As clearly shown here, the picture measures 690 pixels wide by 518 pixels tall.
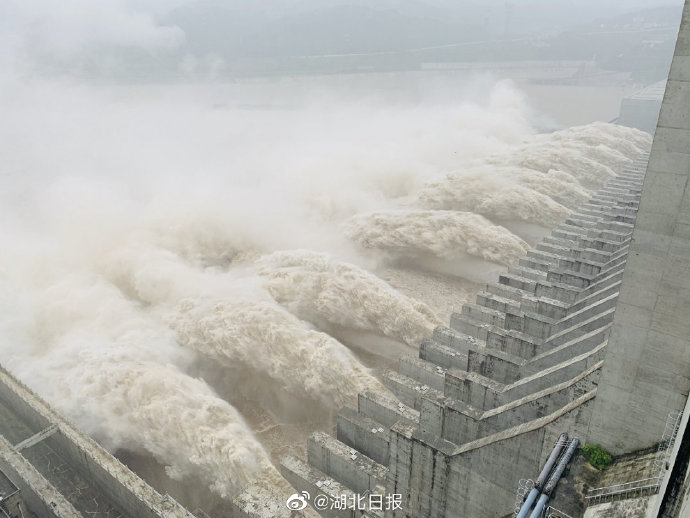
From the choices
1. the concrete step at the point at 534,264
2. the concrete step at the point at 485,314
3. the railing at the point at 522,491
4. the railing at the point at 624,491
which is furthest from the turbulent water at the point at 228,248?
the railing at the point at 624,491

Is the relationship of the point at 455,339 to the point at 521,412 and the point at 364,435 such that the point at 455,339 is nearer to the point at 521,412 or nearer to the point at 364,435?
the point at 364,435

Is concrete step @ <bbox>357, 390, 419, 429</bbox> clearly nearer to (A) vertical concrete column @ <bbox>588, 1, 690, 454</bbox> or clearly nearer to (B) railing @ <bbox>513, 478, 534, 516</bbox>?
(B) railing @ <bbox>513, 478, 534, 516</bbox>

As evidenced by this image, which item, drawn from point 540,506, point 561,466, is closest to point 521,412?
point 561,466

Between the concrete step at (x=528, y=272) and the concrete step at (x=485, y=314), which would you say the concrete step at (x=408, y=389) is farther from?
the concrete step at (x=528, y=272)

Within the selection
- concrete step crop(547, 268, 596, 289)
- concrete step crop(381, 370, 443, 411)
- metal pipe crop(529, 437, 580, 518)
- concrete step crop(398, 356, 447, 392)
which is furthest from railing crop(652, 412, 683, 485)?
concrete step crop(547, 268, 596, 289)

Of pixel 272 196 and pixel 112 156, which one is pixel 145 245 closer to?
pixel 272 196

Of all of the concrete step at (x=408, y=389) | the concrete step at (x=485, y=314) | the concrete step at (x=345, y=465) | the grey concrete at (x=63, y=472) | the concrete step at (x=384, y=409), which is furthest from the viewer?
the concrete step at (x=485, y=314)
